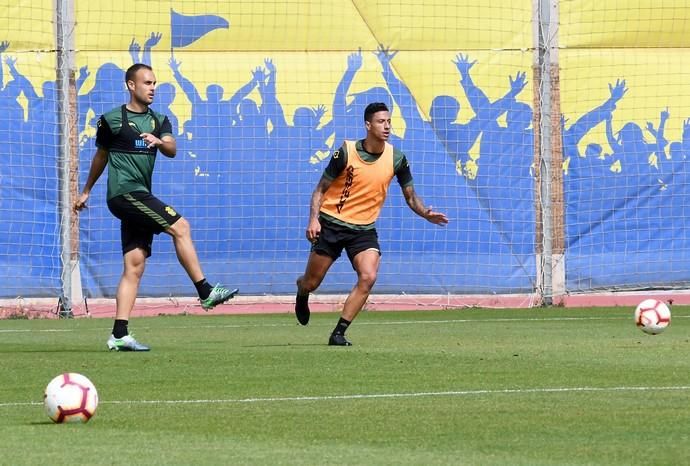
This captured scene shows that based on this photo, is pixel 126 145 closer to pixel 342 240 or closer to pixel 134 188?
pixel 134 188

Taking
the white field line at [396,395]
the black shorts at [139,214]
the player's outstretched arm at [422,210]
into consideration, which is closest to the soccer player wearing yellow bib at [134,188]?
the black shorts at [139,214]

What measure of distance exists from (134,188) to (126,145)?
14.2 inches

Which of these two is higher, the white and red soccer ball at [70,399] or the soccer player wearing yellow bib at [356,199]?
the soccer player wearing yellow bib at [356,199]

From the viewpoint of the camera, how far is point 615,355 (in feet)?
36.0

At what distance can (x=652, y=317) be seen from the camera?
1295 cm

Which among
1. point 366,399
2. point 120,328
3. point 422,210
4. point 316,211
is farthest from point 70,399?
point 422,210

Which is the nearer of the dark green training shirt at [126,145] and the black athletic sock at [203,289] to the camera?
the black athletic sock at [203,289]

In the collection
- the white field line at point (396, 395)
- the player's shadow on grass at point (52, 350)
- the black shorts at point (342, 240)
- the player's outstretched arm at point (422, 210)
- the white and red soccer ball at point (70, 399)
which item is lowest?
the player's shadow on grass at point (52, 350)

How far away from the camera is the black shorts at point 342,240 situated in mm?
12891

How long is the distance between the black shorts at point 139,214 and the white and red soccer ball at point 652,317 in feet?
13.0

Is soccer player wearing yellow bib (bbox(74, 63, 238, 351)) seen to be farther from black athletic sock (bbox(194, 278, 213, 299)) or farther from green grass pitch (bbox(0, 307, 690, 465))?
green grass pitch (bbox(0, 307, 690, 465))

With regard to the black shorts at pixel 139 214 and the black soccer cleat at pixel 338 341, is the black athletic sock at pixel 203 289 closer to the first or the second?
the black shorts at pixel 139 214

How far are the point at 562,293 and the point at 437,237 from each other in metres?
1.75

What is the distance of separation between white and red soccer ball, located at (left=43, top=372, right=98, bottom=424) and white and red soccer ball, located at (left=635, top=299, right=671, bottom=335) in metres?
6.72
